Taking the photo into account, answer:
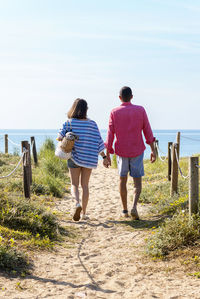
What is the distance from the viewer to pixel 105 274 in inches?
147

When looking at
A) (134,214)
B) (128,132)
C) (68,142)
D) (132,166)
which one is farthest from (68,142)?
(134,214)

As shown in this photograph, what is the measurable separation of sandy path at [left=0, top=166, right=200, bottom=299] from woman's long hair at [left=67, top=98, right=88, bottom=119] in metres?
1.73

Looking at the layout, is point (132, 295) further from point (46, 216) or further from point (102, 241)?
point (46, 216)

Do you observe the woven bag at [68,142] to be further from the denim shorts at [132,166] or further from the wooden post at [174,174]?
the wooden post at [174,174]

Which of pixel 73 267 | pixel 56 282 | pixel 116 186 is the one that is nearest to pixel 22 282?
pixel 56 282

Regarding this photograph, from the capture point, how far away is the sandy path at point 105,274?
3281 mm

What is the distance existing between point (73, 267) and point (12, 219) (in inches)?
51.5

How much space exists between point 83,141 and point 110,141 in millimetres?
512

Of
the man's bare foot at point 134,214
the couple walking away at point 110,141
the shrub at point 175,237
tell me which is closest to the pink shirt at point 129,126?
the couple walking away at point 110,141

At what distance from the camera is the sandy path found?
3281mm

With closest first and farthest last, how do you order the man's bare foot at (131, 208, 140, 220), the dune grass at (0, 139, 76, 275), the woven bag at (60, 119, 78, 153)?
1. the dune grass at (0, 139, 76, 275)
2. the woven bag at (60, 119, 78, 153)
3. the man's bare foot at (131, 208, 140, 220)

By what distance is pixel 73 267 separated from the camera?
396 centimetres

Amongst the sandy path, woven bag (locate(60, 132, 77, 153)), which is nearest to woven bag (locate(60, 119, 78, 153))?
woven bag (locate(60, 132, 77, 153))

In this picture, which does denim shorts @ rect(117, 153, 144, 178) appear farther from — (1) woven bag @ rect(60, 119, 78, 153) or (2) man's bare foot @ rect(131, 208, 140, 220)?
(1) woven bag @ rect(60, 119, 78, 153)
